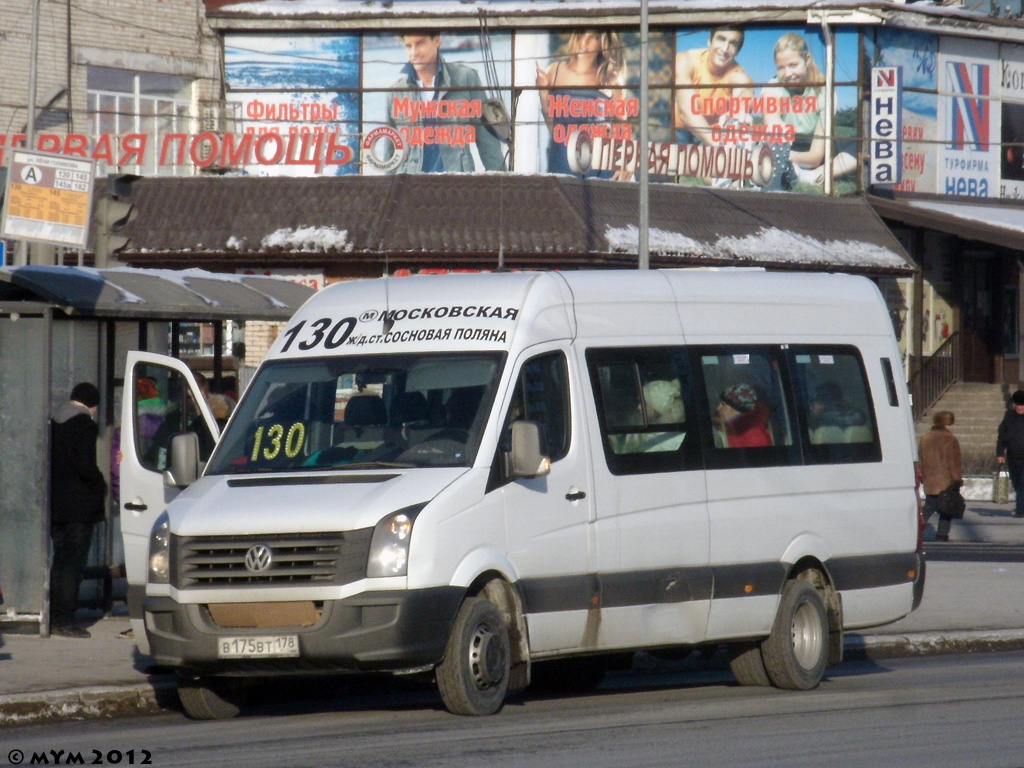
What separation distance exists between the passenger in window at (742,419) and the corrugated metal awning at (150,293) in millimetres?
4369

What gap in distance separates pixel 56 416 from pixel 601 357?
4476 millimetres

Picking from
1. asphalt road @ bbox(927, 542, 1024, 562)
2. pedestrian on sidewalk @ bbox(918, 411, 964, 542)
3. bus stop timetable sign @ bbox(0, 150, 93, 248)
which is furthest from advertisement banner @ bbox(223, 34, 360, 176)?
bus stop timetable sign @ bbox(0, 150, 93, 248)

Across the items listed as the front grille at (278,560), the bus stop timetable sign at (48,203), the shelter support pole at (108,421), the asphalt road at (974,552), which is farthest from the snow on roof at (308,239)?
the front grille at (278,560)

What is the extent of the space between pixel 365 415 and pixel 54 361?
4395 mm

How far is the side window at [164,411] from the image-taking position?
40.3 feet

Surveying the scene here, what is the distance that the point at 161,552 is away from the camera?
9266mm

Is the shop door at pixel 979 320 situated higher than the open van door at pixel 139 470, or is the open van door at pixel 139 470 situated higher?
the shop door at pixel 979 320

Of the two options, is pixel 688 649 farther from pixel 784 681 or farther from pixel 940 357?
pixel 940 357

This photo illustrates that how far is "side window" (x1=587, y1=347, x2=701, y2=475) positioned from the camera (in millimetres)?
10102

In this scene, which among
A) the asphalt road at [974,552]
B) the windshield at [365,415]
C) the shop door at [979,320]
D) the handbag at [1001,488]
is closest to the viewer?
the windshield at [365,415]

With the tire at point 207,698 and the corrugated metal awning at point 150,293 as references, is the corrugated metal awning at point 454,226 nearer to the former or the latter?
the corrugated metal awning at point 150,293

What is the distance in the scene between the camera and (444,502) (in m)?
8.88

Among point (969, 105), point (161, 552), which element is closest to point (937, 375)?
point (969, 105)

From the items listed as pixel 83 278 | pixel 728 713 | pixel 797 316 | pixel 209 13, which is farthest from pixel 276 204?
pixel 728 713
